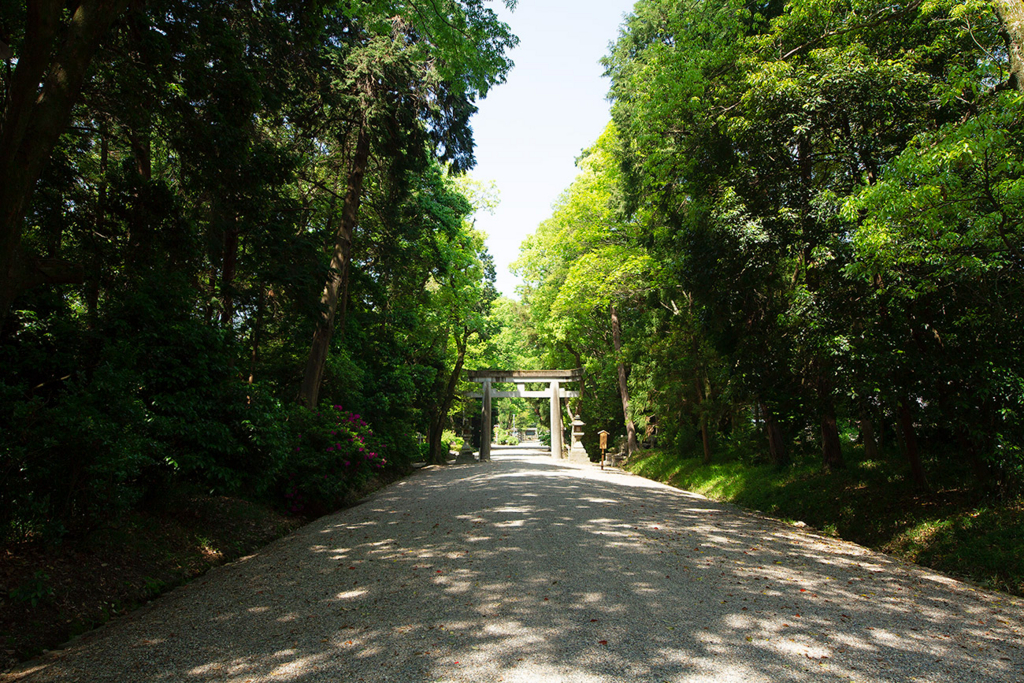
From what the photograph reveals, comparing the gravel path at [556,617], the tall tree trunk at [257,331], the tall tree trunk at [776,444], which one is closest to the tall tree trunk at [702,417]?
the tall tree trunk at [776,444]

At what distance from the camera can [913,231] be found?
549 centimetres

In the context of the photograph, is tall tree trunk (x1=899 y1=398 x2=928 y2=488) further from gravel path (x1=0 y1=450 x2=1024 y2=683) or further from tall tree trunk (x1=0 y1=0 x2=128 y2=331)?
tall tree trunk (x1=0 y1=0 x2=128 y2=331)

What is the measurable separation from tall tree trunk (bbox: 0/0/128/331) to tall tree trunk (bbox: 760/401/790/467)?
11.2 meters

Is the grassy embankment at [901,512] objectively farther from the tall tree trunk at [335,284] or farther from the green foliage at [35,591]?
the tall tree trunk at [335,284]

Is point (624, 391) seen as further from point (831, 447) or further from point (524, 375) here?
point (831, 447)

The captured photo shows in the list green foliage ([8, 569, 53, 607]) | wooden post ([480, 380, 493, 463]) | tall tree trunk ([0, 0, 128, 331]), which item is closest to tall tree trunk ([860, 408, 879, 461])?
green foliage ([8, 569, 53, 607])

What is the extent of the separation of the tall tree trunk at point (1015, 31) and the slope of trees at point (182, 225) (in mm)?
5501

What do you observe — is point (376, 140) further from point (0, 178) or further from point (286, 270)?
point (0, 178)

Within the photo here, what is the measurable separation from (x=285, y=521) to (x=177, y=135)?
5.32 m

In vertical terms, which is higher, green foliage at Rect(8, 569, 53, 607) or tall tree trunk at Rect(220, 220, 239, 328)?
tall tree trunk at Rect(220, 220, 239, 328)

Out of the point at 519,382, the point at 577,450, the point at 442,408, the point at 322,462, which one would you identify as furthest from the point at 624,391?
the point at 322,462

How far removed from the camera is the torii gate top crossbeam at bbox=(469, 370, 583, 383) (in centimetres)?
2406

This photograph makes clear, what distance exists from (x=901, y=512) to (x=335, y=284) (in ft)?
32.6

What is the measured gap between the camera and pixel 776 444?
434 inches
